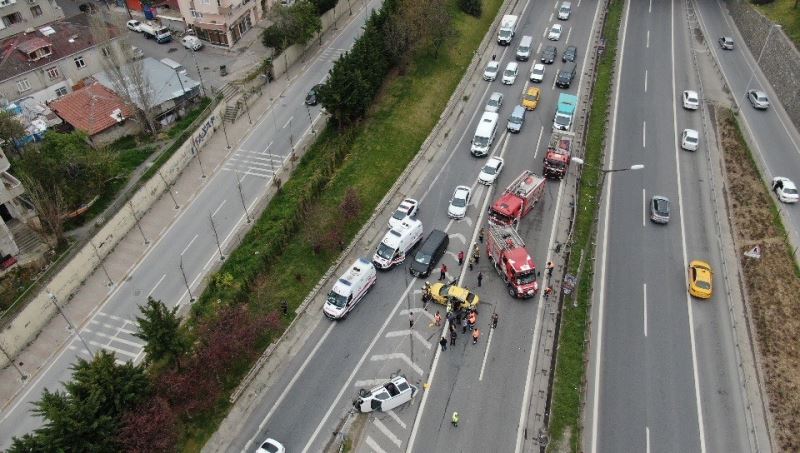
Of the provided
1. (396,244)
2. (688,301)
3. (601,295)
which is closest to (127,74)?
(396,244)

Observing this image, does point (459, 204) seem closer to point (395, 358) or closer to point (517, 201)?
point (517, 201)

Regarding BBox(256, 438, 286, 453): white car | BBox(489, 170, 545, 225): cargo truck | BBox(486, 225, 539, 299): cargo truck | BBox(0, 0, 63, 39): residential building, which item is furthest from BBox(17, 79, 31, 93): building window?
BBox(486, 225, 539, 299): cargo truck

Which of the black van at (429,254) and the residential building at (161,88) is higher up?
the residential building at (161,88)

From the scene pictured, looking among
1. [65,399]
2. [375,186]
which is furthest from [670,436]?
[65,399]

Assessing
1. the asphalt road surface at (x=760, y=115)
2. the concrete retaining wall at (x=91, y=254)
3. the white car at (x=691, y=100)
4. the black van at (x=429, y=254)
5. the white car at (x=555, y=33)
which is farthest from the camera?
the white car at (x=555, y=33)

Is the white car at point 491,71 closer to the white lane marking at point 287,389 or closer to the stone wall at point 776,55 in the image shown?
the stone wall at point 776,55

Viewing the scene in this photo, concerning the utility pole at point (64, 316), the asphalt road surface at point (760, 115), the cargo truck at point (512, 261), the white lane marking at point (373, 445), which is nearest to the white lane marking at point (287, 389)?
the white lane marking at point (373, 445)

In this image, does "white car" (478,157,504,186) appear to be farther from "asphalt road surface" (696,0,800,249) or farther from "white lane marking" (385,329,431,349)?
"asphalt road surface" (696,0,800,249)
